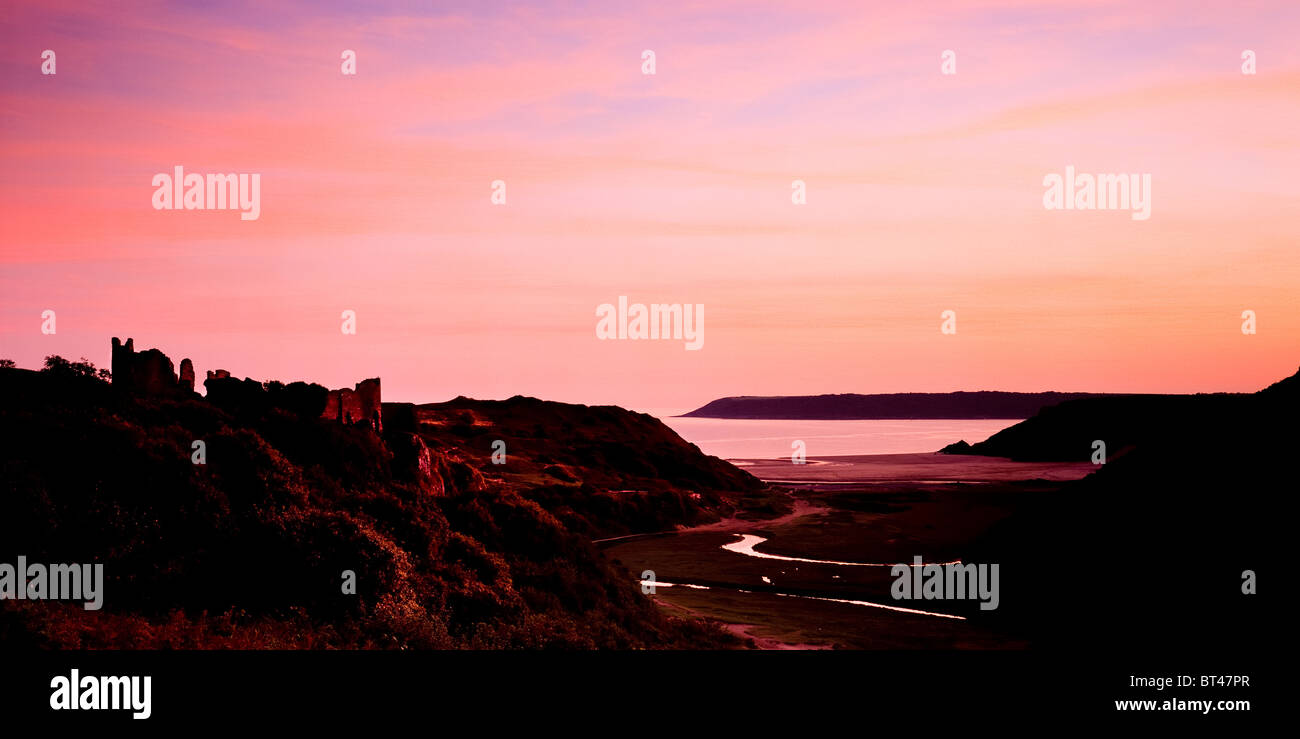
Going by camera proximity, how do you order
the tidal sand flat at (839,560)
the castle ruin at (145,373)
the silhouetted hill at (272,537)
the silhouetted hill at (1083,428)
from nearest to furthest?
the silhouetted hill at (272,537) < the castle ruin at (145,373) < the tidal sand flat at (839,560) < the silhouetted hill at (1083,428)

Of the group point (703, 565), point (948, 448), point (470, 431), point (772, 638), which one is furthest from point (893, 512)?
point (948, 448)

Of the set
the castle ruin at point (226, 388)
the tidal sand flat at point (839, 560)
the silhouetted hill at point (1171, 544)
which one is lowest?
the tidal sand flat at point (839, 560)

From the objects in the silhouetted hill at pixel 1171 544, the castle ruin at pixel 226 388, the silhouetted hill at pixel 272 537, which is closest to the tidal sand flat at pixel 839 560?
the silhouetted hill at pixel 1171 544

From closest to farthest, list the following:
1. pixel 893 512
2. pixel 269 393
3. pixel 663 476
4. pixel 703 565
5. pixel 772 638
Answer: pixel 772 638 < pixel 269 393 < pixel 703 565 < pixel 893 512 < pixel 663 476

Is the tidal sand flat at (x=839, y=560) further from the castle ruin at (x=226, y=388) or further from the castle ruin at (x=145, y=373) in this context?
the castle ruin at (x=145, y=373)

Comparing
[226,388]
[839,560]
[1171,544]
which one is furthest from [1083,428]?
[226,388]

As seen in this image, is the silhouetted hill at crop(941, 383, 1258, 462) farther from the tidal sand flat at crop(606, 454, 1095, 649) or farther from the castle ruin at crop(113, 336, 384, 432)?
the castle ruin at crop(113, 336, 384, 432)

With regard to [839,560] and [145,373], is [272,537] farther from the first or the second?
[839,560]

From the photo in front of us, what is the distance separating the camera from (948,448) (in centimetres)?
18100

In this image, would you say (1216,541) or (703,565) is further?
(703,565)

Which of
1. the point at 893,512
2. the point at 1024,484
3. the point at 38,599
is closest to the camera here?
the point at 38,599
